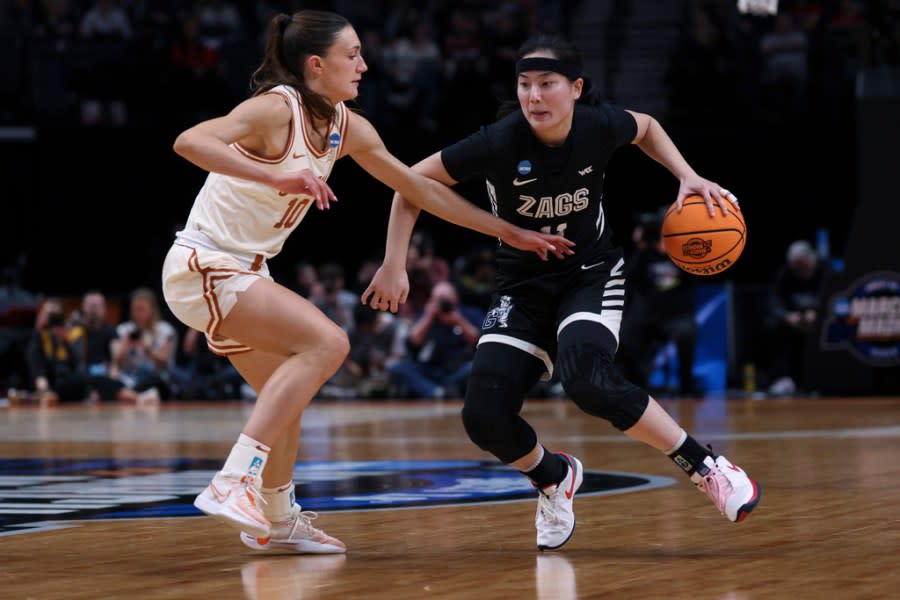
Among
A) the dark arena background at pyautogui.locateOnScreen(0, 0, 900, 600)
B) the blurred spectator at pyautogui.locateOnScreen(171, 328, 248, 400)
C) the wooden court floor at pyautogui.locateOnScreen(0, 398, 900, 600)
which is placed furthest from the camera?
the blurred spectator at pyautogui.locateOnScreen(171, 328, 248, 400)

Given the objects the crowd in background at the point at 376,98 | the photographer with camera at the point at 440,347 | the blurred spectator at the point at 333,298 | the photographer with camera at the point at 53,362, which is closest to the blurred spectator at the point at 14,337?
the crowd in background at the point at 376,98

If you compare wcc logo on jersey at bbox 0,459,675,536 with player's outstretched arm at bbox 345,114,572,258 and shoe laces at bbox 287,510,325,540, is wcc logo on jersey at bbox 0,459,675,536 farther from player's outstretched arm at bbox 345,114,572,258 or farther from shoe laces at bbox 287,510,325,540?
player's outstretched arm at bbox 345,114,572,258

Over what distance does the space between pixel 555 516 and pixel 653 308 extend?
31.8ft

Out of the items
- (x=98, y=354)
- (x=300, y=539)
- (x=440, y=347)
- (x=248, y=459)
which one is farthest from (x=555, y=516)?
(x=98, y=354)

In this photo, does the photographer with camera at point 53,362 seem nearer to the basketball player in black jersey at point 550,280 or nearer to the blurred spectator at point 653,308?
the blurred spectator at point 653,308

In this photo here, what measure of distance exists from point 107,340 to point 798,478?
9.97m

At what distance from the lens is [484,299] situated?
15.2 metres

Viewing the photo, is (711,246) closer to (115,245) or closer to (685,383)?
(685,383)

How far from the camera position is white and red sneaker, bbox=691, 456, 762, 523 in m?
4.99

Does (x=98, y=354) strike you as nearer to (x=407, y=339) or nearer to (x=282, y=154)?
(x=407, y=339)

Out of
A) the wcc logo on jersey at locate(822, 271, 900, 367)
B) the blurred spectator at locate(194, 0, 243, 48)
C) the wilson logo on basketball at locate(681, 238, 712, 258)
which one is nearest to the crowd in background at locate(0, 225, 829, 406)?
the wcc logo on jersey at locate(822, 271, 900, 367)

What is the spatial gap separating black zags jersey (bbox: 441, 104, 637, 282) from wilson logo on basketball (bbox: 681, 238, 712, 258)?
28 centimetres

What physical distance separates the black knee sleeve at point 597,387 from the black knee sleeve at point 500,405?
9.7 inches

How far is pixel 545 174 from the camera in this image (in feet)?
17.3
